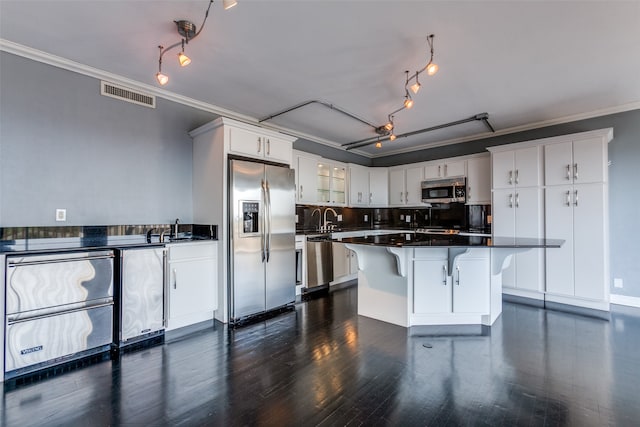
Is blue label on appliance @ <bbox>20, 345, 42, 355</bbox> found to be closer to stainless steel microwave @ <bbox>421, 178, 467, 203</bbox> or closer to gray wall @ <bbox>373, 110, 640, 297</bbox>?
stainless steel microwave @ <bbox>421, 178, 467, 203</bbox>

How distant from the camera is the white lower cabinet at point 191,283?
3166mm

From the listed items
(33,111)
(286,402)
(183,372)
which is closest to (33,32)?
(33,111)

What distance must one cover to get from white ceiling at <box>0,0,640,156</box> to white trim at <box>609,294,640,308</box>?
253cm

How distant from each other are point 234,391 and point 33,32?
326 cm

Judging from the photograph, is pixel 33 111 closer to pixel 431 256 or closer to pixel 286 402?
pixel 286 402

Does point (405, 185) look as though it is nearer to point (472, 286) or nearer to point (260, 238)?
point (472, 286)

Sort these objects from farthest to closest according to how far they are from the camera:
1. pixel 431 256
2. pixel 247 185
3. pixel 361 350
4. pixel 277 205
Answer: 1. pixel 277 205
2. pixel 247 185
3. pixel 431 256
4. pixel 361 350

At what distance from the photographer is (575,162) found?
13.3 ft

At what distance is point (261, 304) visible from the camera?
3695 millimetres

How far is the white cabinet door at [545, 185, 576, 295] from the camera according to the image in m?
4.07

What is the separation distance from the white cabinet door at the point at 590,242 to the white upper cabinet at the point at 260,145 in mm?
3952

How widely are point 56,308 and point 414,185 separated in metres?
5.65

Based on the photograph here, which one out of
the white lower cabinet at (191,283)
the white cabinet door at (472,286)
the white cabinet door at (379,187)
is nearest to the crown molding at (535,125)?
the white cabinet door at (379,187)

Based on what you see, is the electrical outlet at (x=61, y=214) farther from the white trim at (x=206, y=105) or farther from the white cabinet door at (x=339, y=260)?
the white cabinet door at (x=339, y=260)
